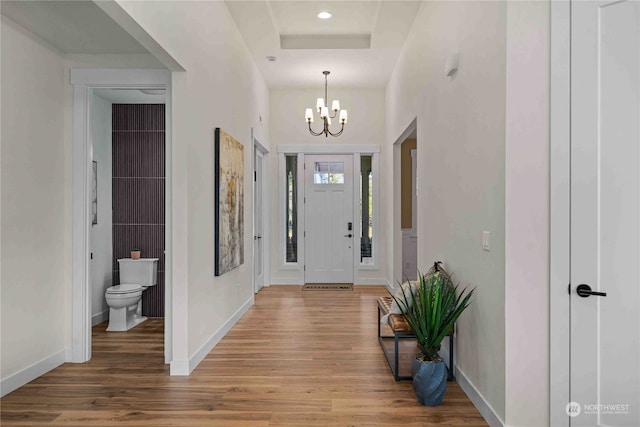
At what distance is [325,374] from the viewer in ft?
10.9

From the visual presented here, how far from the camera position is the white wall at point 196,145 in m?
3.25

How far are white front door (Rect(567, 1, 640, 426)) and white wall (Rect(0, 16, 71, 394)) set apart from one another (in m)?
3.52

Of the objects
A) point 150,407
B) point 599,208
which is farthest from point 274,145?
point 599,208

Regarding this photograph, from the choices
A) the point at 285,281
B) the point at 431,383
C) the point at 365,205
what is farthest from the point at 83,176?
the point at 365,205

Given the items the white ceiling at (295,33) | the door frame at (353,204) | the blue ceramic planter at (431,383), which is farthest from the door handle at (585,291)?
the door frame at (353,204)

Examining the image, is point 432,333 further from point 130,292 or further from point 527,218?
point 130,292

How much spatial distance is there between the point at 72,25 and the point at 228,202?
76.8 inches

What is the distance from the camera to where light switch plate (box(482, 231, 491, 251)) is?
2.53 meters

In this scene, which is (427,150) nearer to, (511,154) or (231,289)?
(511,154)

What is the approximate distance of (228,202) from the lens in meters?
4.40

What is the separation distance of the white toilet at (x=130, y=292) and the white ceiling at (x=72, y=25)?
91.1 inches

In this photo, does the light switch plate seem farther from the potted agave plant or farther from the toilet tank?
the toilet tank

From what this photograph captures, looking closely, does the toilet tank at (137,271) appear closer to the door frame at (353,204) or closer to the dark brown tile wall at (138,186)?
the dark brown tile wall at (138,186)

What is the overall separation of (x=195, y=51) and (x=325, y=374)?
2.73m
